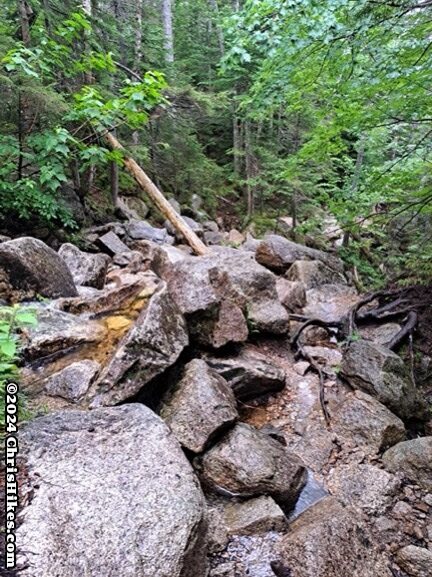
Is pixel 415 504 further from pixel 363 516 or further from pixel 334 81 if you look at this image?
pixel 334 81

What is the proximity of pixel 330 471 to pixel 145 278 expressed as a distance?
355 cm

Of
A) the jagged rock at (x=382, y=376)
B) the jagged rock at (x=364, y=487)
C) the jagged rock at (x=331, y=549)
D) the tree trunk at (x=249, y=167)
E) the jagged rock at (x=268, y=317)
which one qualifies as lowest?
the jagged rock at (x=364, y=487)

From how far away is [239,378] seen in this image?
17.6ft

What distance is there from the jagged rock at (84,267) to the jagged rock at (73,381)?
2718mm

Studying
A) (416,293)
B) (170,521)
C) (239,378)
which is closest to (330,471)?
(239,378)

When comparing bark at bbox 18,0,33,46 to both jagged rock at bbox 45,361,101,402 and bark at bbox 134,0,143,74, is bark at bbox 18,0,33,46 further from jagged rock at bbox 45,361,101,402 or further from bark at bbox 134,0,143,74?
jagged rock at bbox 45,361,101,402

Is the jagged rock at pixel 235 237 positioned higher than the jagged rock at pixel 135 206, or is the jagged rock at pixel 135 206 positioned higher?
the jagged rock at pixel 135 206

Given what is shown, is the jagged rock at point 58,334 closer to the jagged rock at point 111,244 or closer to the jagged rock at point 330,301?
the jagged rock at point 111,244

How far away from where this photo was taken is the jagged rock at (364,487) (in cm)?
415

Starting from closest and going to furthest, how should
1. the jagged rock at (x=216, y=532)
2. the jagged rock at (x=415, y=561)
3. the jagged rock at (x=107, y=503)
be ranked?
the jagged rock at (x=107, y=503)
the jagged rock at (x=216, y=532)
the jagged rock at (x=415, y=561)

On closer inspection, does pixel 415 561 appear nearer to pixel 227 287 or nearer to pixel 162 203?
pixel 227 287

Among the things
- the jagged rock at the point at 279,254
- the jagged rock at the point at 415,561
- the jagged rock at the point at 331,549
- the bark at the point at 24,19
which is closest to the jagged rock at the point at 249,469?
the jagged rock at the point at 331,549

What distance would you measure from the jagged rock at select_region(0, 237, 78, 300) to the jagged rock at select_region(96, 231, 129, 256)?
327 centimetres

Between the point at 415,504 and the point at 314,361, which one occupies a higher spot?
the point at 314,361
